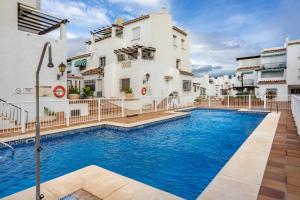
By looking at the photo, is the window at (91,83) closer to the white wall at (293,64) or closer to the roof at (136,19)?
the roof at (136,19)

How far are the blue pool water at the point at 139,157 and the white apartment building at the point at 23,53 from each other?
4.54 meters

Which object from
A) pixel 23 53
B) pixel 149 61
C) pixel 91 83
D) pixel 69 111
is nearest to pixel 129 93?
pixel 149 61

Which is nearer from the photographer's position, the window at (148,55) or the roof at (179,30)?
the window at (148,55)

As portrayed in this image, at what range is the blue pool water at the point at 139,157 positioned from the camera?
14.2 ft

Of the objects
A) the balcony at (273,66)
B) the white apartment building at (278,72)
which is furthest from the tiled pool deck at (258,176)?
the balcony at (273,66)

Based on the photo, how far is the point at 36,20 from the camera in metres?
11.6

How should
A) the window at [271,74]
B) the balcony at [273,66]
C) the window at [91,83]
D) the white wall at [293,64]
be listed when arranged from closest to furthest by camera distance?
1. the window at [91,83]
2. the white wall at [293,64]
3. the balcony at [273,66]
4. the window at [271,74]

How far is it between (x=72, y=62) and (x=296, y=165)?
28.1m

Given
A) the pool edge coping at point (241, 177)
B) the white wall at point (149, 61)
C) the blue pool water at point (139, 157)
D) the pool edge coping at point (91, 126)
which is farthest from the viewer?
the white wall at point (149, 61)

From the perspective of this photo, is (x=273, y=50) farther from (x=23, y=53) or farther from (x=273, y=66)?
(x=23, y=53)

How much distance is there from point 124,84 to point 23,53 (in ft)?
32.8

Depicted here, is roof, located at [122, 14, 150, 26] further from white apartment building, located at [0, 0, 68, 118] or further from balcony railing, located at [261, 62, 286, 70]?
balcony railing, located at [261, 62, 286, 70]

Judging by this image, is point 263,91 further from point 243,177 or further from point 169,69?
point 243,177

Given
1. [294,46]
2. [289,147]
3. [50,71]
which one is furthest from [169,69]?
[294,46]
